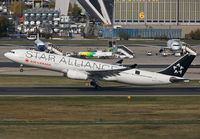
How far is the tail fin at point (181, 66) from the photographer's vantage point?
58.6 m

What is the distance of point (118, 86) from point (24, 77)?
18.3 meters

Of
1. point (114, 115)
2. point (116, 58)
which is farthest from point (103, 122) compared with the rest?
point (116, 58)

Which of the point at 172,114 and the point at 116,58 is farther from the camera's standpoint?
the point at 116,58

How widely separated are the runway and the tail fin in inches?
112

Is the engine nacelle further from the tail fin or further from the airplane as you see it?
the airplane

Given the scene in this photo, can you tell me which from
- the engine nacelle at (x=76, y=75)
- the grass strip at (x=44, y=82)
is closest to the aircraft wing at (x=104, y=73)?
the engine nacelle at (x=76, y=75)

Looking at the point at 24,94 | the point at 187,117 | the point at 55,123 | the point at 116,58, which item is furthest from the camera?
the point at 116,58

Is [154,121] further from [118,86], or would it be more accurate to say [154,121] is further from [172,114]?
[118,86]

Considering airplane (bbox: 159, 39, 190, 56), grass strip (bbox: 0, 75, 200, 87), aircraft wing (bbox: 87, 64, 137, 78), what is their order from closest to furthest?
aircraft wing (bbox: 87, 64, 137, 78)
grass strip (bbox: 0, 75, 200, 87)
airplane (bbox: 159, 39, 190, 56)

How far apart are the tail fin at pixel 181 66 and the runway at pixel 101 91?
2.85m

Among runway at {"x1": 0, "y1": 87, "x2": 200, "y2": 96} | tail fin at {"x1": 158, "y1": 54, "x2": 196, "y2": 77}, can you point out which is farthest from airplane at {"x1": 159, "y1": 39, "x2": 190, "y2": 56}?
tail fin at {"x1": 158, "y1": 54, "x2": 196, "y2": 77}

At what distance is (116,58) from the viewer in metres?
125

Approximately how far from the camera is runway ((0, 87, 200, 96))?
190ft

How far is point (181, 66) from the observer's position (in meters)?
59.0
